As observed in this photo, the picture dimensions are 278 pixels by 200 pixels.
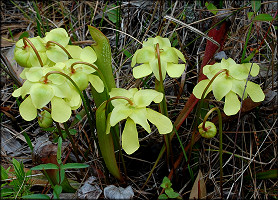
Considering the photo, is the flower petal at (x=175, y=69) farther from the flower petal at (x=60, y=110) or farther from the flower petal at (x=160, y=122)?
the flower petal at (x=60, y=110)

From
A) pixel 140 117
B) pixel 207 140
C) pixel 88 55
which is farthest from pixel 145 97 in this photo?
pixel 207 140

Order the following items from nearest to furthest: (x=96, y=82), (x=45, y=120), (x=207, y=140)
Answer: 1. (x=96, y=82)
2. (x=45, y=120)
3. (x=207, y=140)

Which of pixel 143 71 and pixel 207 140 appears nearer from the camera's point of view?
pixel 143 71

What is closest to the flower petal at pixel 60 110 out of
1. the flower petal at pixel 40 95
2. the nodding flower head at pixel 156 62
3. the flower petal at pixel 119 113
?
the flower petal at pixel 40 95

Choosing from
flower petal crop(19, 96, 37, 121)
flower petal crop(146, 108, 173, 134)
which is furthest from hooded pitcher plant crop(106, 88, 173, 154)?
flower petal crop(19, 96, 37, 121)

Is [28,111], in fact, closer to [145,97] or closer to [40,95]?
[40,95]

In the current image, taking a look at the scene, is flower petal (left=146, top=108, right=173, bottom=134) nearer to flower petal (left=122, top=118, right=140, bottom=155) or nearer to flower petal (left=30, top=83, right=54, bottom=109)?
flower petal (left=122, top=118, right=140, bottom=155)

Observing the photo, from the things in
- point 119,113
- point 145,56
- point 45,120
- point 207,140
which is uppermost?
point 145,56
